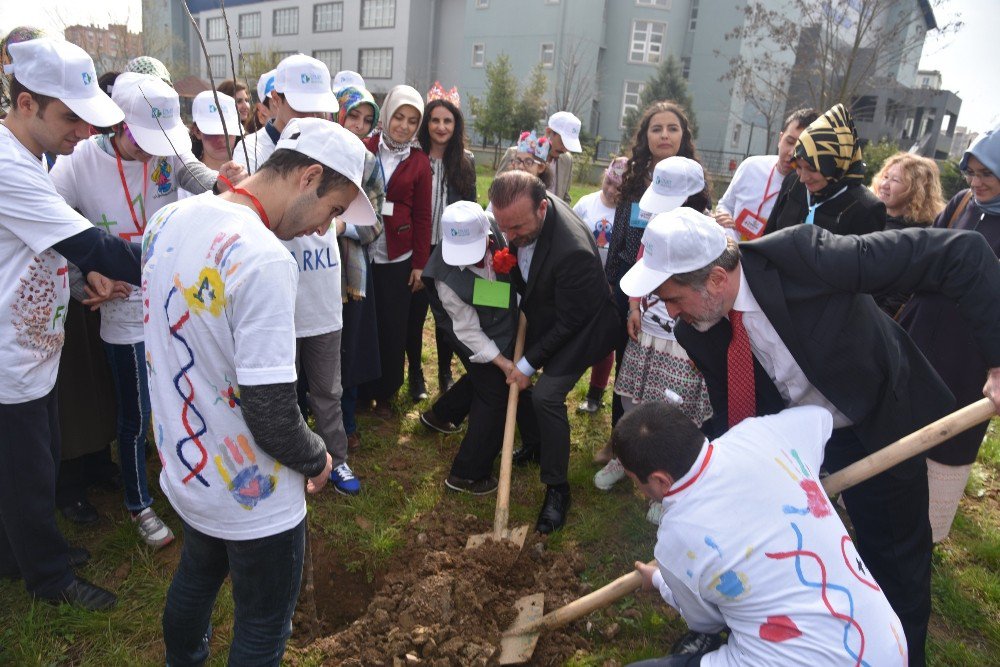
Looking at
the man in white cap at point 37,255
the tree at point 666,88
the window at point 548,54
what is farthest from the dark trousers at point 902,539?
the window at point 548,54

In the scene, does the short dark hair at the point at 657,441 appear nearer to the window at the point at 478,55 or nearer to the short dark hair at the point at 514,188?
the short dark hair at the point at 514,188

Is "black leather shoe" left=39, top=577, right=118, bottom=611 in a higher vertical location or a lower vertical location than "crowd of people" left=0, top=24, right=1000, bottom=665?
lower

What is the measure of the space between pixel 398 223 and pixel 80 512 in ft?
8.01

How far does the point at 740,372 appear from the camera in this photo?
2.54m

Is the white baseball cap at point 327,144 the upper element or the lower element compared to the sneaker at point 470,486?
upper

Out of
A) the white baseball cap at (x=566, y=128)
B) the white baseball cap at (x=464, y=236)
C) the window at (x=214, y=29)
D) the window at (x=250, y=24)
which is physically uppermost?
the window at (x=250, y=24)

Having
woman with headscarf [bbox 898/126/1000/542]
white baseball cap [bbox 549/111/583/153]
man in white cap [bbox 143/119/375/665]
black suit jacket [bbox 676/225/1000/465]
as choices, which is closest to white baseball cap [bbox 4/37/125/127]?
man in white cap [bbox 143/119/375/665]

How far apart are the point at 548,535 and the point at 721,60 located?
36.3 meters

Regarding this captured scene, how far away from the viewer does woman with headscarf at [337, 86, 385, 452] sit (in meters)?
3.81

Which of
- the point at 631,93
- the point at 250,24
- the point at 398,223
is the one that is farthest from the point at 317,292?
the point at 250,24

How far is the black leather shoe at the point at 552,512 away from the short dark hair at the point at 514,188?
160cm

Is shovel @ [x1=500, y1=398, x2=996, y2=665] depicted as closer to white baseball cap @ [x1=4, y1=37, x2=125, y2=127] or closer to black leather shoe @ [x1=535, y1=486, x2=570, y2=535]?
black leather shoe @ [x1=535, y1=486, x2=570, y2=535]

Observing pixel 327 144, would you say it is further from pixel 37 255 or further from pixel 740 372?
pixel 740 372

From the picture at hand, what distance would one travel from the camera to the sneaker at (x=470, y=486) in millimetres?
3830
